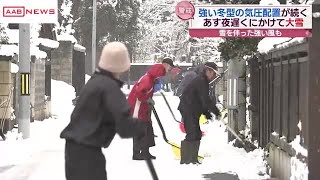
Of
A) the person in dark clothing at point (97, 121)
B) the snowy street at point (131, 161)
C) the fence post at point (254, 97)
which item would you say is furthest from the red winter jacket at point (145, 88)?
the person in dark clothing at point (97, 121)

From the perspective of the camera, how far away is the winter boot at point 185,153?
9734 mm

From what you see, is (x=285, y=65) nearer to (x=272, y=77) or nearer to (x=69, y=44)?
(x=272, y=77)

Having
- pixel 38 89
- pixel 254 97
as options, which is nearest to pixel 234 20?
pixel 254 97

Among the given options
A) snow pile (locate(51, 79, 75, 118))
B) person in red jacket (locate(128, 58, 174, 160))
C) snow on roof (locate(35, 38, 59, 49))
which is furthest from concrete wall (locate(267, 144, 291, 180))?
snow pile (locate(51, 79, 75, 118))

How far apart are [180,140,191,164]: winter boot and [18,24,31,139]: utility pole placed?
535 centimetres

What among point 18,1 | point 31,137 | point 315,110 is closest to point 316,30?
point 315,110

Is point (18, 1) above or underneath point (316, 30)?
above

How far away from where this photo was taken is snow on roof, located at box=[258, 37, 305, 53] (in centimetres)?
724

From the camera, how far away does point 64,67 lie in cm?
2600

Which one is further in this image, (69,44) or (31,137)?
(69,44)

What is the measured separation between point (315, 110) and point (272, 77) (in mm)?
2784

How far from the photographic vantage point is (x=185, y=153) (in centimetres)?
978

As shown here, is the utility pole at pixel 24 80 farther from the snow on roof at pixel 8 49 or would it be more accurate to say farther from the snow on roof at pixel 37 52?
the snow on roof at pixel 37 52

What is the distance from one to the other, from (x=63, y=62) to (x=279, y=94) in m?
18.4
